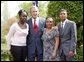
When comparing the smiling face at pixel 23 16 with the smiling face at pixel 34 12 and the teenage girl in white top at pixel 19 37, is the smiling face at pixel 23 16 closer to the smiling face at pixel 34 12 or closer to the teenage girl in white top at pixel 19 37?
the teenage girl in white top at pixel 19 37

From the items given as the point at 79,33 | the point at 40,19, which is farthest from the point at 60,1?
the point at 40,19

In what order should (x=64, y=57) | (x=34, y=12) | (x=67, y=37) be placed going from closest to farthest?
(x=34, y=12) < (x=67, y=37) < (x=64, y=57)

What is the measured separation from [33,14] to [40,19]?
23 cm

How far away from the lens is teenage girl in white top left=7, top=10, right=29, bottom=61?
766cm

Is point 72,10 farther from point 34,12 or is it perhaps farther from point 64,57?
point 34,12

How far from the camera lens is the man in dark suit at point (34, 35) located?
7.84 meters

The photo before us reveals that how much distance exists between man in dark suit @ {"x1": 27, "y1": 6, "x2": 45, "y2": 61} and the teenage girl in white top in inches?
5.9

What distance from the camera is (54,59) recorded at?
8086 millimetres

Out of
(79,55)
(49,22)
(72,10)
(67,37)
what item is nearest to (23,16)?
(49,22)

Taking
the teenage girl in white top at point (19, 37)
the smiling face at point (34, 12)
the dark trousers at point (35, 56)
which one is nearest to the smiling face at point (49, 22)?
the smiling face at point (34, 12)

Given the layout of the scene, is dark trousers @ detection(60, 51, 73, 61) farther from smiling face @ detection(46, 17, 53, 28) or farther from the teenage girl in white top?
the teenage girl in white top

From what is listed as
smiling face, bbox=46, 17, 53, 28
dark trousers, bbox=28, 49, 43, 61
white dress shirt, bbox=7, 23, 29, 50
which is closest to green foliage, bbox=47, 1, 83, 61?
dark trousers, bbox=28, 49, 43, 61

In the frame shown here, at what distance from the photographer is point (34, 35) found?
25.7ft

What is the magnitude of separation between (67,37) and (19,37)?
1092 millimetres
